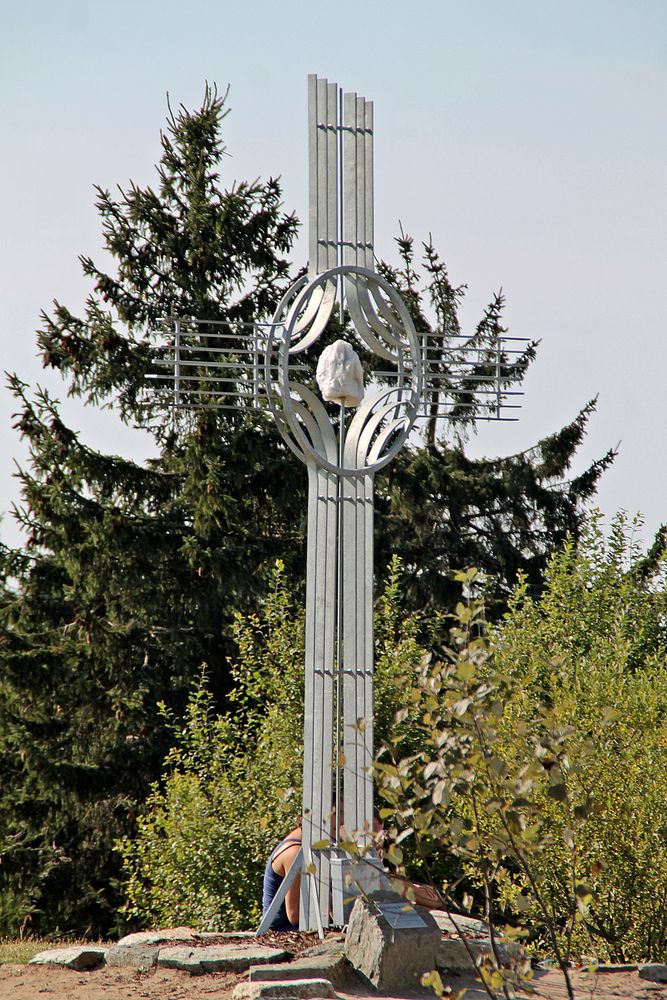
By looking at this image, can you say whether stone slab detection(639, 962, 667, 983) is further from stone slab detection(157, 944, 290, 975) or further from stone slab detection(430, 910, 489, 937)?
stone slab detection(157, 944, 290, 975)

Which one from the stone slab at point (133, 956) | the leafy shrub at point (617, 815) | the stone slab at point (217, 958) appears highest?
the leafy shrub at point (617, 815)

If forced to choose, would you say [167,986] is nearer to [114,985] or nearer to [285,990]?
[114,985]

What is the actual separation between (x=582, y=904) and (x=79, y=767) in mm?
9480

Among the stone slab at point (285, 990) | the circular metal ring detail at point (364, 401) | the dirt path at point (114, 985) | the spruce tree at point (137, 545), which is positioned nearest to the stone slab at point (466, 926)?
the stone slab at point (285, 990)

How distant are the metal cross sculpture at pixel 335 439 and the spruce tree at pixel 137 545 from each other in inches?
214

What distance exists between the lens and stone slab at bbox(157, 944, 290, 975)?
17.5 ft

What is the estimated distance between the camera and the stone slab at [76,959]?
5719 mm

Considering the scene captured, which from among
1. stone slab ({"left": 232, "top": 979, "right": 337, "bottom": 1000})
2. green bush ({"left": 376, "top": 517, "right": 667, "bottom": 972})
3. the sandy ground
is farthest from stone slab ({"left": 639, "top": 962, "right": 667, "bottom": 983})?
stone slab ({"left": 232, "top": 979, "right": 337, "bottom": 1000})

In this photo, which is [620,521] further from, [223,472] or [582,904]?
[582,904]

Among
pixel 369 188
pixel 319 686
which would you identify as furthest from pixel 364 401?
pixel 319 686

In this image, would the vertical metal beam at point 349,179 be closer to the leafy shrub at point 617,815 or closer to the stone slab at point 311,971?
the leafy shrub at point 617,815

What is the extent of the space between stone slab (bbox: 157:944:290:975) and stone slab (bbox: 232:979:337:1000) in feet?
1.72

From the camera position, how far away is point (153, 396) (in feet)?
42.5

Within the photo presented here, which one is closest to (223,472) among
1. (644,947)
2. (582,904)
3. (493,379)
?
(493,379)
